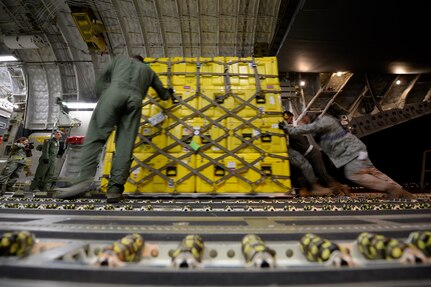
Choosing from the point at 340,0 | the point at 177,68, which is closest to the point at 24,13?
the point at 177,68

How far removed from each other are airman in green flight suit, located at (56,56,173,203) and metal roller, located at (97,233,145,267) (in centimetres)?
207

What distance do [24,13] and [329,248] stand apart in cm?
1616

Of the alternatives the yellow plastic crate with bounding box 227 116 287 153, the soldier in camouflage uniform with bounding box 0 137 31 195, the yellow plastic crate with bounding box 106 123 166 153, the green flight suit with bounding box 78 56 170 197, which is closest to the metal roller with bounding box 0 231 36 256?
the green flight suit with bounding box 78 56 170 197

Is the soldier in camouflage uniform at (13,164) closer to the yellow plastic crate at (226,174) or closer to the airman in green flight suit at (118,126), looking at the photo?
the airman in green flight suit at (118,126)

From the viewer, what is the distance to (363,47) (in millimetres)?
7238

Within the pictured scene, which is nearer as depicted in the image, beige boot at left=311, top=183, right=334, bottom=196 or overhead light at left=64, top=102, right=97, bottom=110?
beige boot at left=311, top=183, right=334, bottom=196

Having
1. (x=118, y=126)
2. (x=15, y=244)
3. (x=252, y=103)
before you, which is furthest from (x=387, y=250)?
(x=252, y=103)

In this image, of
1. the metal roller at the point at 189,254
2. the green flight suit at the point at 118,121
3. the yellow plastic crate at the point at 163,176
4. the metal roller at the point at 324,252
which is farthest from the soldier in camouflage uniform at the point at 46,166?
the metal roller at the point at 324,252

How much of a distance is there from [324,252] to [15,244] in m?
1.58

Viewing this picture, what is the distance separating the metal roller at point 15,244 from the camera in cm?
103

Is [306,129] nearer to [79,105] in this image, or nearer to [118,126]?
[118,126]

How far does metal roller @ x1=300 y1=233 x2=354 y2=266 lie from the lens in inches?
38.4

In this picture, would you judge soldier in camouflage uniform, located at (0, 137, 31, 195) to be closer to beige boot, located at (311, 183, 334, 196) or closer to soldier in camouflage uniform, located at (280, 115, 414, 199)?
soldier in camouflage uniform, located at (280, 115, 414, 199)

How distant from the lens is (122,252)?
1002 mm
